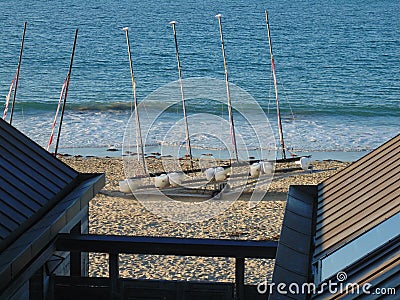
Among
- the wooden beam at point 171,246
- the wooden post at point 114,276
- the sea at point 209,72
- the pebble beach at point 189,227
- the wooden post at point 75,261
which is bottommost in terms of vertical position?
the wooden post at point 114,276

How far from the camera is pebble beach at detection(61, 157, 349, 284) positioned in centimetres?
1956

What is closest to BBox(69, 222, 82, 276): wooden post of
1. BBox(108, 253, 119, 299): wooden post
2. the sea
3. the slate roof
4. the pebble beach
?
BBox(108, 253, 119, 299): wooden post

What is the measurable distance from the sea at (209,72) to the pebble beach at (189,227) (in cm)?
772

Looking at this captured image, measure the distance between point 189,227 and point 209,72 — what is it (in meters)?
44.3

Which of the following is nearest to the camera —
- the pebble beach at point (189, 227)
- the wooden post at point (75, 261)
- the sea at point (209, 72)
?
the wooden post at point (75, 261)

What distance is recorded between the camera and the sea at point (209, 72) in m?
41.7

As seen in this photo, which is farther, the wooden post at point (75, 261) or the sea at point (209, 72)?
the sea at point (209, 72)

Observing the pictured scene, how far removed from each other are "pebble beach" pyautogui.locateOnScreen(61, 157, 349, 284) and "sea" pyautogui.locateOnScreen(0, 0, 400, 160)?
25.3ft

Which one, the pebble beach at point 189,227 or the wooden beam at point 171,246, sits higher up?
the pebble beach at point 189,227

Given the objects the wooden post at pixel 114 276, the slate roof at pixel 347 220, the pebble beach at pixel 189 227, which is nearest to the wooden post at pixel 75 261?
the wooden post at pixel 114 276

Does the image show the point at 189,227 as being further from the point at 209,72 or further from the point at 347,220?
the point at 209,72

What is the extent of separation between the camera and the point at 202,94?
180ft

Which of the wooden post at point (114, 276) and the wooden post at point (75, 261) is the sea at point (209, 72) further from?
the wooden post at point (114, 276)

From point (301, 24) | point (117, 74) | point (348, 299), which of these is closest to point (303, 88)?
point (117, 74)
